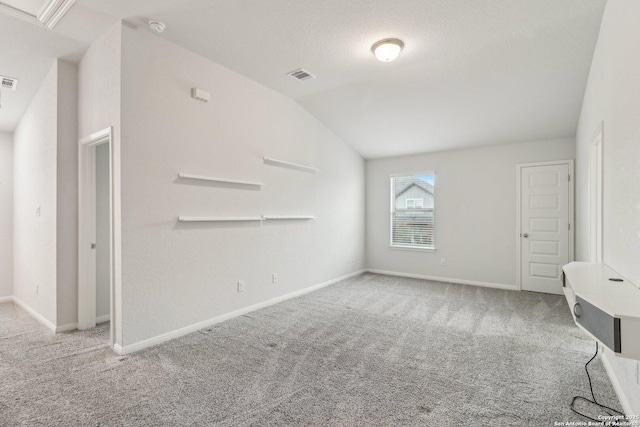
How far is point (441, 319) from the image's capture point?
3.75 metres

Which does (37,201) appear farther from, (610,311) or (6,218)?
(610,311)

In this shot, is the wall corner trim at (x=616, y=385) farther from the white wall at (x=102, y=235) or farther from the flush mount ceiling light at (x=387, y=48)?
the white wall at (x=102, y=235)

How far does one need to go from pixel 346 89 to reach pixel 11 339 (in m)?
4.61

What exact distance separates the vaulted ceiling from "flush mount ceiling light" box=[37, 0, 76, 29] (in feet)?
0.31

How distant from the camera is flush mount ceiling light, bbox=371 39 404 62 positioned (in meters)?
3.04

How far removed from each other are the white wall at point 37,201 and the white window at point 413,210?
5324mm

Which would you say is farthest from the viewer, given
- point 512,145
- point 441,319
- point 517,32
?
point 512,145

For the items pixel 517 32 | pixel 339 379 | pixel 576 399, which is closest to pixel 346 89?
pixel 517 32

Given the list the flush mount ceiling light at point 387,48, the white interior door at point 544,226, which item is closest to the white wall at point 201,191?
the flush mount ceiling light at point 387,48

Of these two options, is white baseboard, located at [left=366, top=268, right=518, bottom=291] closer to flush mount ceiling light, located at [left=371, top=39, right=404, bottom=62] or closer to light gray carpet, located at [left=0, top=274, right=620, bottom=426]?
light gray carpet, located at [left=0, top=274, right=620, bottom=426]

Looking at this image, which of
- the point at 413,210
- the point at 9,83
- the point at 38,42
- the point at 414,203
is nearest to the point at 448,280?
the point at 413,210

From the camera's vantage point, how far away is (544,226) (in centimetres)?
497

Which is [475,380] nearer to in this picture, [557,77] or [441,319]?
[441,319]

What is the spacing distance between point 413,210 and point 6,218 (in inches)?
256
